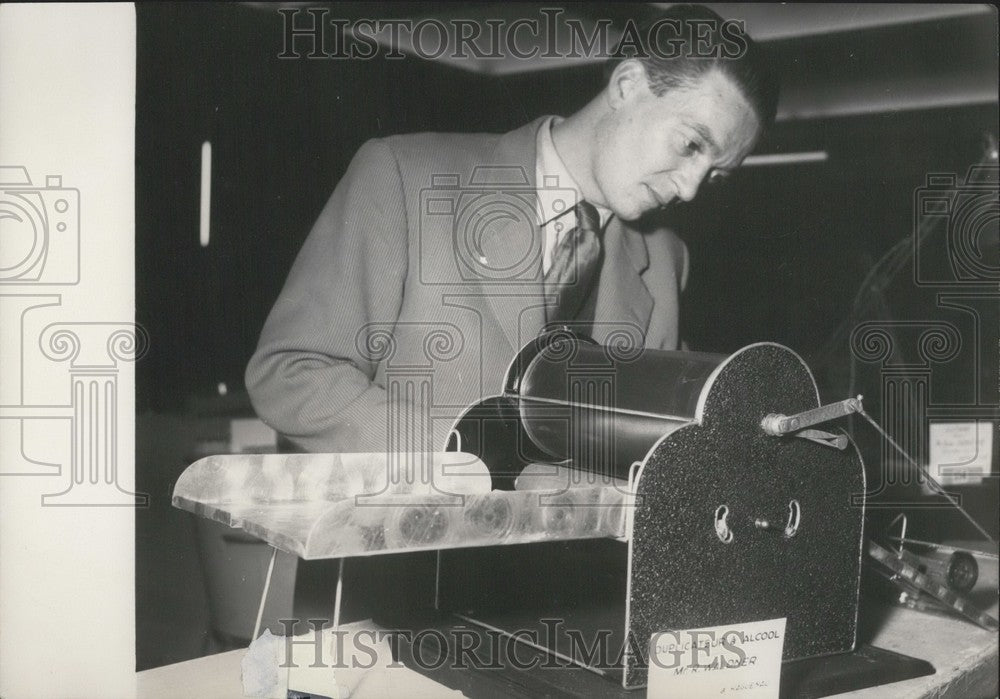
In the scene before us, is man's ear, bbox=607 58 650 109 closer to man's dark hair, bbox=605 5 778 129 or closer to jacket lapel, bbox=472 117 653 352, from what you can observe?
man's dark hair, bbox=605 5 778 129

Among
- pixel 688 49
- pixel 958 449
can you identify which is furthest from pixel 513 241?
pixel 958 449

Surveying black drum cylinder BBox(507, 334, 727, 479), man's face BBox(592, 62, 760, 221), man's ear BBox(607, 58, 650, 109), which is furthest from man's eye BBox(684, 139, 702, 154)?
black drum cylinder BBox(507, 334, 727, 479)

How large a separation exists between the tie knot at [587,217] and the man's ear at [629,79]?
0.54 feet

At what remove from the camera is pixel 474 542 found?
934mm

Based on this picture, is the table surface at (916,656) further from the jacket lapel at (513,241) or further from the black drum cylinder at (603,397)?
the jacket lapel at (513,241)

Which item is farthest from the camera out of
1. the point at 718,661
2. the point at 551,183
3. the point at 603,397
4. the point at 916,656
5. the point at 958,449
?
the point at 958,449

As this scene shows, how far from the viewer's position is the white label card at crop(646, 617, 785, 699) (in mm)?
999

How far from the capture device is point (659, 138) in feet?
4.76

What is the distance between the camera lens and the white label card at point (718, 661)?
100cm

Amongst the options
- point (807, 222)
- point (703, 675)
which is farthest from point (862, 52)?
point (703, 675)

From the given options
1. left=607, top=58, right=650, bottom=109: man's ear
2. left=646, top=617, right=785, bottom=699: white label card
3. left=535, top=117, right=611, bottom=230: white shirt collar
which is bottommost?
left=646, top=617, right=785, bottom=699: white label card

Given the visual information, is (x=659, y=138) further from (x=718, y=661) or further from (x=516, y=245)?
(x=718, y=661)

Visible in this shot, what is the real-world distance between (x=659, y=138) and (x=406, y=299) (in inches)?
18.6

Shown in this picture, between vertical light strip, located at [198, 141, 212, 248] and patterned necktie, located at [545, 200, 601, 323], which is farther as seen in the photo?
patterned necktie, located at [545, 200, 601, 323]
